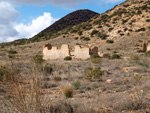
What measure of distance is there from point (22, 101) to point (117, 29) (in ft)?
137

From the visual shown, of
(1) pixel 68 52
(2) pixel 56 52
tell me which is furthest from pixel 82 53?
(2) pixel 56 52

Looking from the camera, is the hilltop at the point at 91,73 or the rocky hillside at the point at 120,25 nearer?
the hilltop at the point at 91,73

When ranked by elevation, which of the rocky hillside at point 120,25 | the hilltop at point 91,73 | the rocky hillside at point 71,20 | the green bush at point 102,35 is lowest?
the hilltop at point 91,73

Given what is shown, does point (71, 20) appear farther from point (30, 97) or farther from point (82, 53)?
point (30, 97)

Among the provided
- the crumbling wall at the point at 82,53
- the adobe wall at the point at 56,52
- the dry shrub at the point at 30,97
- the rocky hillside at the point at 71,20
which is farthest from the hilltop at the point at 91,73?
the rocky hillside at the point at 71,20

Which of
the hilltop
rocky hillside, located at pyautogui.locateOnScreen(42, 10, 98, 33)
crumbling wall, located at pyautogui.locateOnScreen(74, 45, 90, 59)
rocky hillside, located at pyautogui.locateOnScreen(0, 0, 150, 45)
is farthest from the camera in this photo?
rocky hillside, located at pyautogui.locateOnScreen(42, 10, 98, 33)

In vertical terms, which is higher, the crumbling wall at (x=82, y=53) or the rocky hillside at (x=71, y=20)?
the rocky hillside at (x=71, y=20)

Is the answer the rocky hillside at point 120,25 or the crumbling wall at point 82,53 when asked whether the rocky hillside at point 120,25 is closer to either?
the rocky hillside at point 120,25

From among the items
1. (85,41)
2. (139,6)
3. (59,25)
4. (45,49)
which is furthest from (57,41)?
(59,25)

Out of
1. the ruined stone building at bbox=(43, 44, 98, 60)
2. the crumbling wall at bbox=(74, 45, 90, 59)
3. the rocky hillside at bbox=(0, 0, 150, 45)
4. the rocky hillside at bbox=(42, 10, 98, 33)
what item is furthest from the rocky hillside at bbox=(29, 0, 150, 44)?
the rocky hillside at bbox=(42, 10, 98, 33)

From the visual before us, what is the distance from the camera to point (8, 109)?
3.46 m

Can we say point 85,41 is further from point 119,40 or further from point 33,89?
point 33,89

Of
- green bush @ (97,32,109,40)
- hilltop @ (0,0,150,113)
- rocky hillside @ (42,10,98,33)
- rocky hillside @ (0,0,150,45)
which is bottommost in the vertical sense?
hilltop @ (0,0,150,113)

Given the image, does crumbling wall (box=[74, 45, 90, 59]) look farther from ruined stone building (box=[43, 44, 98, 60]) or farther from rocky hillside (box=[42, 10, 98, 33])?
rocky hillside (box=[42, 10, 98, 33])
